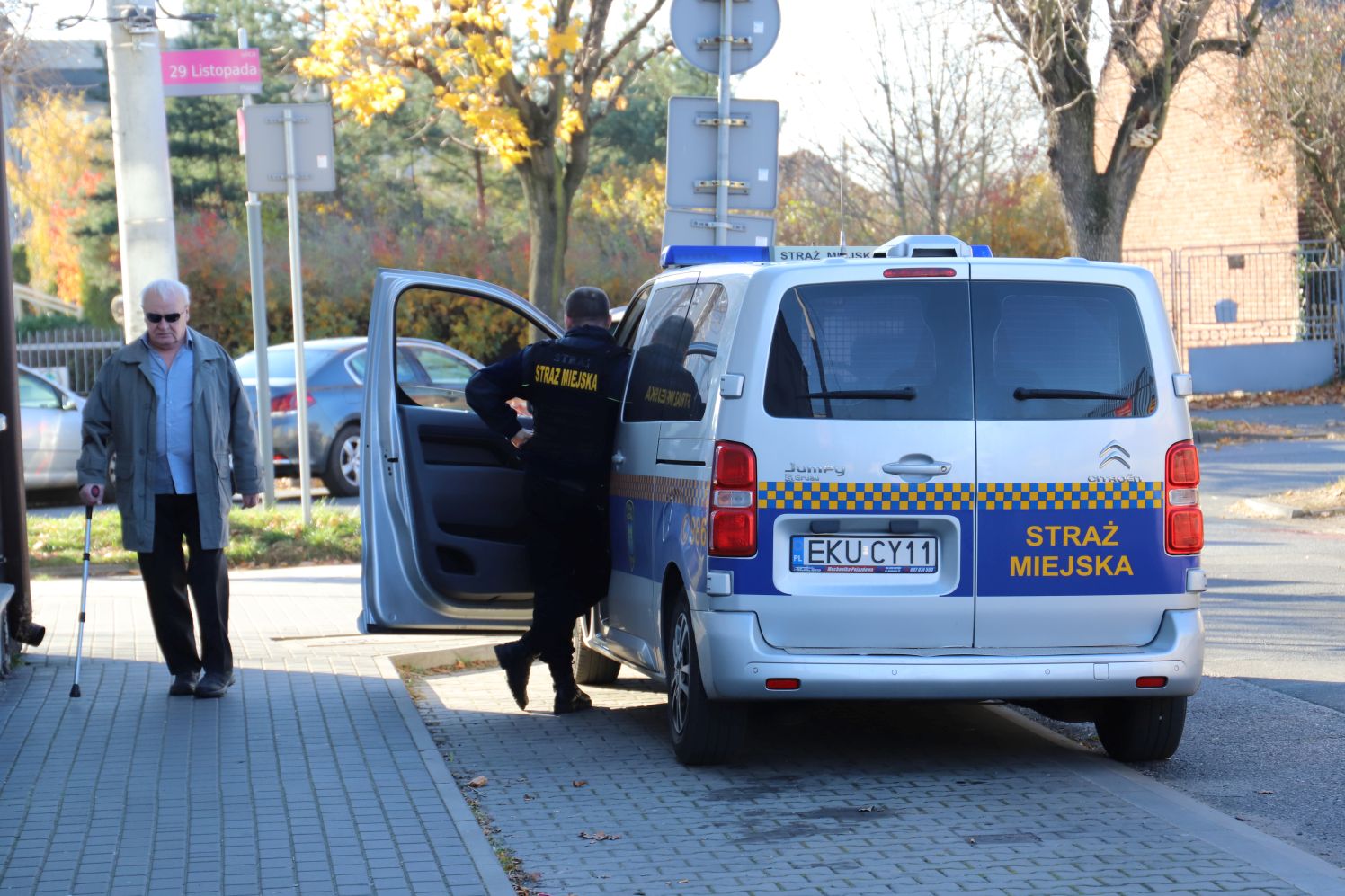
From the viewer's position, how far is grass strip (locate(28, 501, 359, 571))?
13.2 metres

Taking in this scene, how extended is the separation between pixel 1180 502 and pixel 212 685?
432cm

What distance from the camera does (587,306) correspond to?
7.69m

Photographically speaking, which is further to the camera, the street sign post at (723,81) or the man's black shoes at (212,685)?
the street sign post at (723,81)

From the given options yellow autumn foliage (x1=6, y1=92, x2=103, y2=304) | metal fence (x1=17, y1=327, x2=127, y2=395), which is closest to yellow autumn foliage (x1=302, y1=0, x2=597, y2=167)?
metal fence (x1=17, y1=327, x2=127, y2=395)

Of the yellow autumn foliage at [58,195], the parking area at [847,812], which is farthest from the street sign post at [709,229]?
the yellow autumn foliage at [58,195]

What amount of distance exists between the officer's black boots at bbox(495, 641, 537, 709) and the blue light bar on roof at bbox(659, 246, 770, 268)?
1.81 meters

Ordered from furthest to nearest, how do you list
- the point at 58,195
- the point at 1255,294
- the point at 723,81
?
the point at 58,195 → the point at 1255,294 → the point at 723,81

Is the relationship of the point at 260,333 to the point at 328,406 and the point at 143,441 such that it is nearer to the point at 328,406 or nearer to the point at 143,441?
the point at 328,406

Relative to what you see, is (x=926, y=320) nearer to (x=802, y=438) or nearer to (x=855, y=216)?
(x=802, y=438)

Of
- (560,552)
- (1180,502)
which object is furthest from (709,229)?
(1180,502)

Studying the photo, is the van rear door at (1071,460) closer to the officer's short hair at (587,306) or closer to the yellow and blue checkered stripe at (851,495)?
the yellow and blue checkered stripe at (851,495)

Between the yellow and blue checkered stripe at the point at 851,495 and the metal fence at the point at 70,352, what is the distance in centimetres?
2004

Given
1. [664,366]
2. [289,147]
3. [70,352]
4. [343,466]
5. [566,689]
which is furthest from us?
[70,352]

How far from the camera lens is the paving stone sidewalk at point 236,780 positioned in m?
5.13
